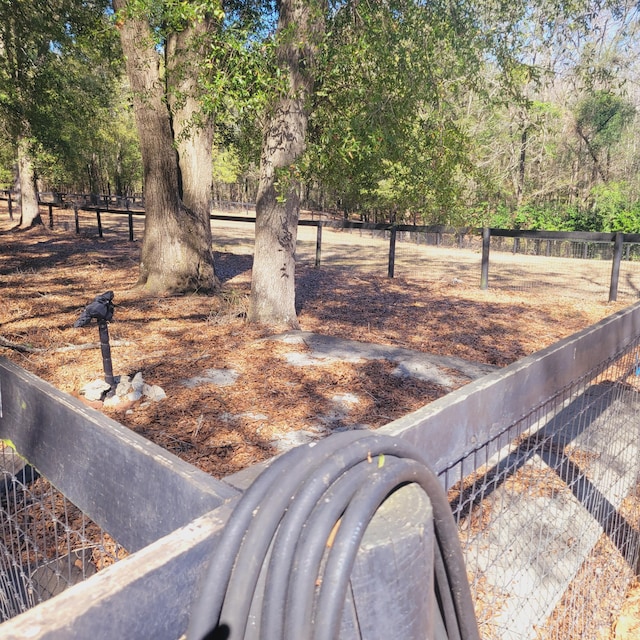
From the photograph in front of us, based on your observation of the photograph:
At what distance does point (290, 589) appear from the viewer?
0.70 metres

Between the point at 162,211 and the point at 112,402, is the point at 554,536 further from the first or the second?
the point at 162,211

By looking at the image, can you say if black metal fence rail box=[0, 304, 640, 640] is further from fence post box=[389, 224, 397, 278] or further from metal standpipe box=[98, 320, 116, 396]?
fence post box=[389, 224, 397, 278]

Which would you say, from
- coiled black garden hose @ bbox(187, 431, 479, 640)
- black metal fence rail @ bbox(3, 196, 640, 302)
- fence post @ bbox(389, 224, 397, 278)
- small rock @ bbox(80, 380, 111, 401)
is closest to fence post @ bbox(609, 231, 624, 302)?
black metal fence rail @ bbox(3, 196, 640, 302)

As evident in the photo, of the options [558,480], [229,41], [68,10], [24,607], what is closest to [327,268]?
[68,10]

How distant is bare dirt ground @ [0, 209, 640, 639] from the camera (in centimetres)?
431

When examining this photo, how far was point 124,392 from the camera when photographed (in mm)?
4633

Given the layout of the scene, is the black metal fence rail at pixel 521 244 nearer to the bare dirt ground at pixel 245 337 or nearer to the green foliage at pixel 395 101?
the bare dirt ground at pixel 245 337

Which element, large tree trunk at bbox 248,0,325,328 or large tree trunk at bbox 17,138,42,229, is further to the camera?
large tree trunk at bbox 17,138,42,229

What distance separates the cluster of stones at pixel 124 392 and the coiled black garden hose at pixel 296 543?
4.01 meters

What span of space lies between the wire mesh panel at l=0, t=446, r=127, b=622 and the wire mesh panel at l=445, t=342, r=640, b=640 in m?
1.65

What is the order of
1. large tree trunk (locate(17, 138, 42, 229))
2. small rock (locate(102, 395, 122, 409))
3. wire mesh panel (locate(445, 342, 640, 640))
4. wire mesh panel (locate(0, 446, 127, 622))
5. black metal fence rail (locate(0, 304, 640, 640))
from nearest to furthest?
black metal fence rail (locate(0, 304, 640, 640)) → wire mesh panel (locate(0, 446, 127, 622)) → wire mesh panel (locate(445, 342, 640, 640)) → small rock (locate(102, 395, 122, 409)) → large tree trunk (locate(17, 138, 42, 229))

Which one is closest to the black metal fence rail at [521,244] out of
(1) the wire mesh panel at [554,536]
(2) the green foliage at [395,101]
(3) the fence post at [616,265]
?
(3) the fence post at [616,265]

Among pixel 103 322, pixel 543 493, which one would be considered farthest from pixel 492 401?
pixel 103 322

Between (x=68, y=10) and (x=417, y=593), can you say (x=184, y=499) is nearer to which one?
(x=417, y=593)
